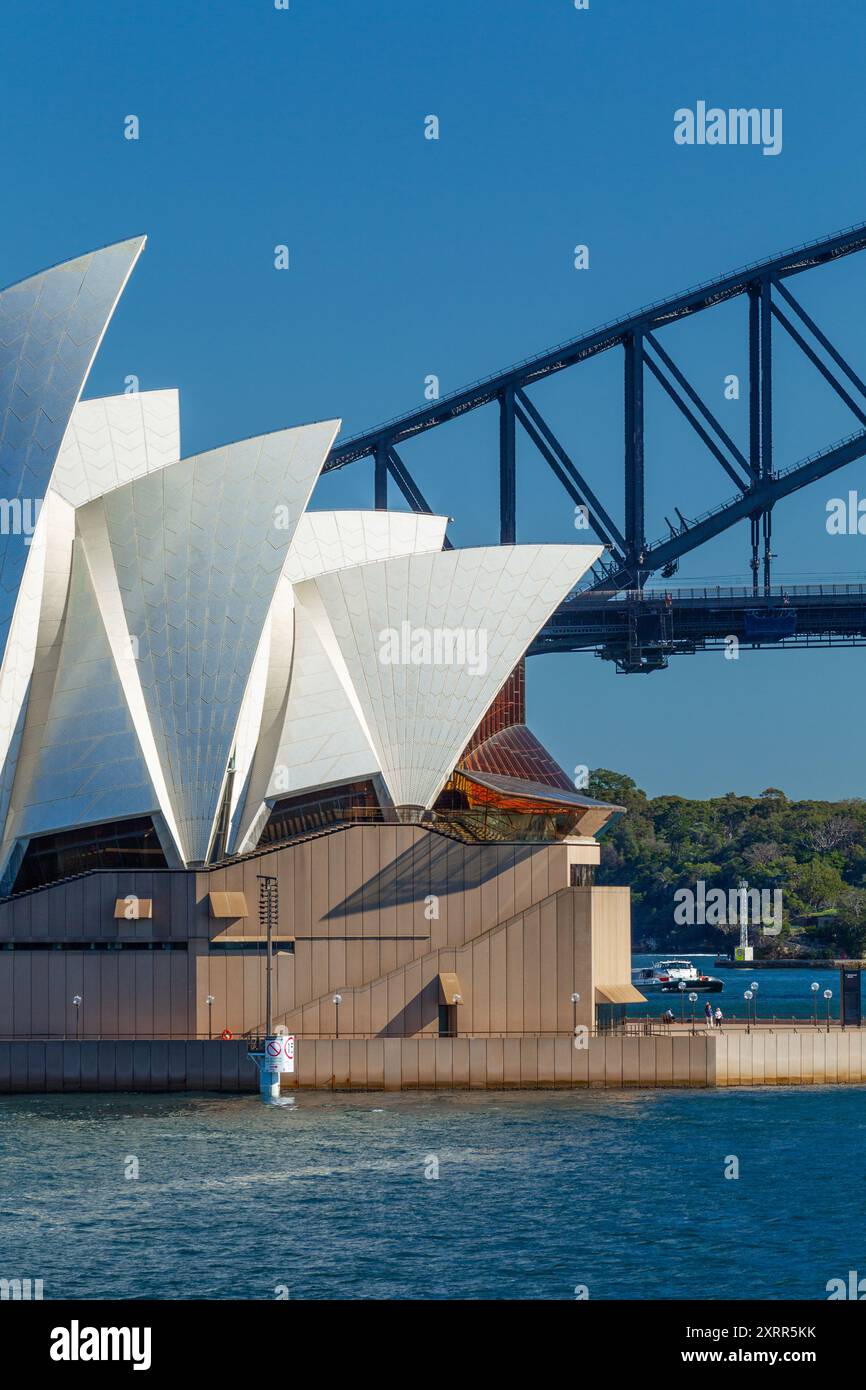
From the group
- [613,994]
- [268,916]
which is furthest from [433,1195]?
[613,994]

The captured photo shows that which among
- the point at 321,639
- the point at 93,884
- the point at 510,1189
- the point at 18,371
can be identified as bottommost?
the point at 510,1189

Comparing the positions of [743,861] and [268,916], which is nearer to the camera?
[268,916]

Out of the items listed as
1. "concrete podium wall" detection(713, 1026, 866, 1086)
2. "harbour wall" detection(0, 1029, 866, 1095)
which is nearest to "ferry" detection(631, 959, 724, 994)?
"concrete podium wall" detection(713, 1026, 866, 1086)

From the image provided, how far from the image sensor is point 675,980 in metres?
86.7

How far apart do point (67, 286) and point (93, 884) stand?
1090 centimetres

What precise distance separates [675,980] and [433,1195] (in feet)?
195

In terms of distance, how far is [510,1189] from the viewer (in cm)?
2875

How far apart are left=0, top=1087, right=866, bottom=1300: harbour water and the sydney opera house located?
2014 millimetres

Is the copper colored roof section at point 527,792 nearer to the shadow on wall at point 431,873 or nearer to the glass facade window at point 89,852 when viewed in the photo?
the shadow on wall at point 431,873

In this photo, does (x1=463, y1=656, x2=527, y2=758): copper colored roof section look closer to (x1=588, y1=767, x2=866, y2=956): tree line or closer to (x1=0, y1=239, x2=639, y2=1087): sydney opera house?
(x1=0, y1=239, x2=639, y2=1087): sydney opera house

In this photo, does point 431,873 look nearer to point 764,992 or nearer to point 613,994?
point 613,994
